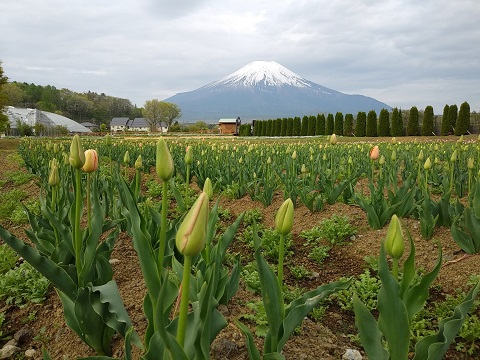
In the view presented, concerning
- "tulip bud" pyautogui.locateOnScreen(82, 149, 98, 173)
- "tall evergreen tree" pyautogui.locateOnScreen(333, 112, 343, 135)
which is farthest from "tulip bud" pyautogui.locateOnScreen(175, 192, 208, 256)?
"tall evergreen tree" pyautogui.locateOnScreen(333, 112, 343, 135)

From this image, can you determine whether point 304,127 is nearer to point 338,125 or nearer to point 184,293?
point 338,125

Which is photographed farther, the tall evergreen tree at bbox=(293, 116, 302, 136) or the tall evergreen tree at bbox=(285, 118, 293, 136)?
the tall evergreen tree at bbox=(285, 118, 293, 136)

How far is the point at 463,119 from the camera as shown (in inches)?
1035

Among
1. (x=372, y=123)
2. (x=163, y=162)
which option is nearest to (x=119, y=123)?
(x=372, y=123)

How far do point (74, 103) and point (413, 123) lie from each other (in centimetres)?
9840

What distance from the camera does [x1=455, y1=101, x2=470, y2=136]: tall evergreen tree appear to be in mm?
26188

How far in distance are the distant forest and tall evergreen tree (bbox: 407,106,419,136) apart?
287 feet

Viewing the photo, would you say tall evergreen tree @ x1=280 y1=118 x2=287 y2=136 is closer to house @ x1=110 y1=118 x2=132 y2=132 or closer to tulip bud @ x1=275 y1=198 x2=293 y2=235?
tulip bud @ x1=275 y1=198 x2=293 y2=235

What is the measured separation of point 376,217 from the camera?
3.86 m

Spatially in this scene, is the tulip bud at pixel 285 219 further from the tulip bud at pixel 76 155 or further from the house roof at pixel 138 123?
the house roof at pixel 138 123

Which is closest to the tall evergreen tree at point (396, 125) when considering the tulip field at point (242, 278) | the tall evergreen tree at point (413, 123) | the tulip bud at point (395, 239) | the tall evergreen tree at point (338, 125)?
the tall evergreen tree at point (413, 123)

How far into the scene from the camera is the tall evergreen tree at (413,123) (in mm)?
28853

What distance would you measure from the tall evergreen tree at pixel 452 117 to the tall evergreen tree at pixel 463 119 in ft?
1.72

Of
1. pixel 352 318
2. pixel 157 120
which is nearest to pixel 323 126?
pixel 352 318
